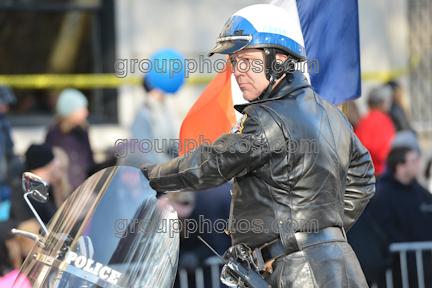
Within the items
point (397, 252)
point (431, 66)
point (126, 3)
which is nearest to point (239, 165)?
point (397, 252)

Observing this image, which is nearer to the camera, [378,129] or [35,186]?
[35,186]

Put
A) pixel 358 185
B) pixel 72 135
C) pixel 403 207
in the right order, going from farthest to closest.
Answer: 1. pixel 72 135
2. pixel 403 207
3. pixel 358 185

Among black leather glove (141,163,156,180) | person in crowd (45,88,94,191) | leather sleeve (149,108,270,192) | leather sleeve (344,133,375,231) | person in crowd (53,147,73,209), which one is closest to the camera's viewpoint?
leather sleeve (149,108,270,192)

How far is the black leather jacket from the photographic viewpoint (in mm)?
2441

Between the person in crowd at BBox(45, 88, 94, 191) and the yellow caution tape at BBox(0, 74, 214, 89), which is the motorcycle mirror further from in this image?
the yellow caution tape at BBox(0, 74, 214, 89)

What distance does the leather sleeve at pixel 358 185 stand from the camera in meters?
2.90

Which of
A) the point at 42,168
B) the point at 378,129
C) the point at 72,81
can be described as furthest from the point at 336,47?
the point at 72,81

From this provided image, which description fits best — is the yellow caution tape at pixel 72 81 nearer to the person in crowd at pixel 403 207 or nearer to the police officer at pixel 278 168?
the person in crowd at pixel 403 207

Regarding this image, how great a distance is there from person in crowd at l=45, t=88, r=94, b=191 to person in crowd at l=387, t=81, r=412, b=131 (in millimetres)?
3925

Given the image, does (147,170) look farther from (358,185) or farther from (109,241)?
(358,185)

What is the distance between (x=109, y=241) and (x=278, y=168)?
2.50 ft

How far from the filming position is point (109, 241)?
239 cm

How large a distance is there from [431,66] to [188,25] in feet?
15.0

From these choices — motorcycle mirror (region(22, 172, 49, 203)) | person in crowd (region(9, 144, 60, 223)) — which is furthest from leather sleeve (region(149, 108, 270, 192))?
person in crowd (region(9, 144, 60, 223))
